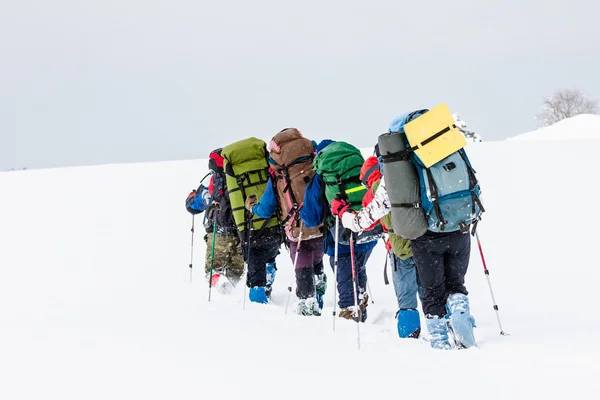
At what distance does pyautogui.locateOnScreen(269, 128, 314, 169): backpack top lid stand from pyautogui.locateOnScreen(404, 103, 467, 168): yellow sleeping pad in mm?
2236

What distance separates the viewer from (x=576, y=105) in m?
68.1

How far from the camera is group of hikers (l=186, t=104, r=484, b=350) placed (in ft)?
14.4

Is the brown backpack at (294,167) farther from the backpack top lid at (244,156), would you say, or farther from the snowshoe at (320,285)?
the snowshoe at (320,285)

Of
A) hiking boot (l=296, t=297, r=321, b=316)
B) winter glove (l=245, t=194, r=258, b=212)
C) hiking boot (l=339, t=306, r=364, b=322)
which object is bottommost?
hiking boot (l=339, t=306, r=364, b=322)

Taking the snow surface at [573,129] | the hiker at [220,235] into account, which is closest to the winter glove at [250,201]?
the hiker at [220,235]

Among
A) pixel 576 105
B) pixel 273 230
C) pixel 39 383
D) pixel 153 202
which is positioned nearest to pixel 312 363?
pixel 39 383

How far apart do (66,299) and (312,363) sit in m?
4.16

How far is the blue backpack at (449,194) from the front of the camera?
4.35 metres

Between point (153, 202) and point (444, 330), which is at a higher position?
point (153, 202)

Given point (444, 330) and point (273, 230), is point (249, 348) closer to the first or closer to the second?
point (444, 330)

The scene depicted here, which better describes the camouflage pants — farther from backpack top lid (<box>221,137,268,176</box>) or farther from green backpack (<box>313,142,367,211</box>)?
green backpack (<box>313,142,367,211</box>)

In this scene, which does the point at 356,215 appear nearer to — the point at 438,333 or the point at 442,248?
the point at 442,248

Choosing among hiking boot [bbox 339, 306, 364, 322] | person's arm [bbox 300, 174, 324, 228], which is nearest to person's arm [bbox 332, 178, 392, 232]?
person's arm [bbox 300, 174, 324, 228]

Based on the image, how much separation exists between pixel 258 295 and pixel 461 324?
12.2ft
